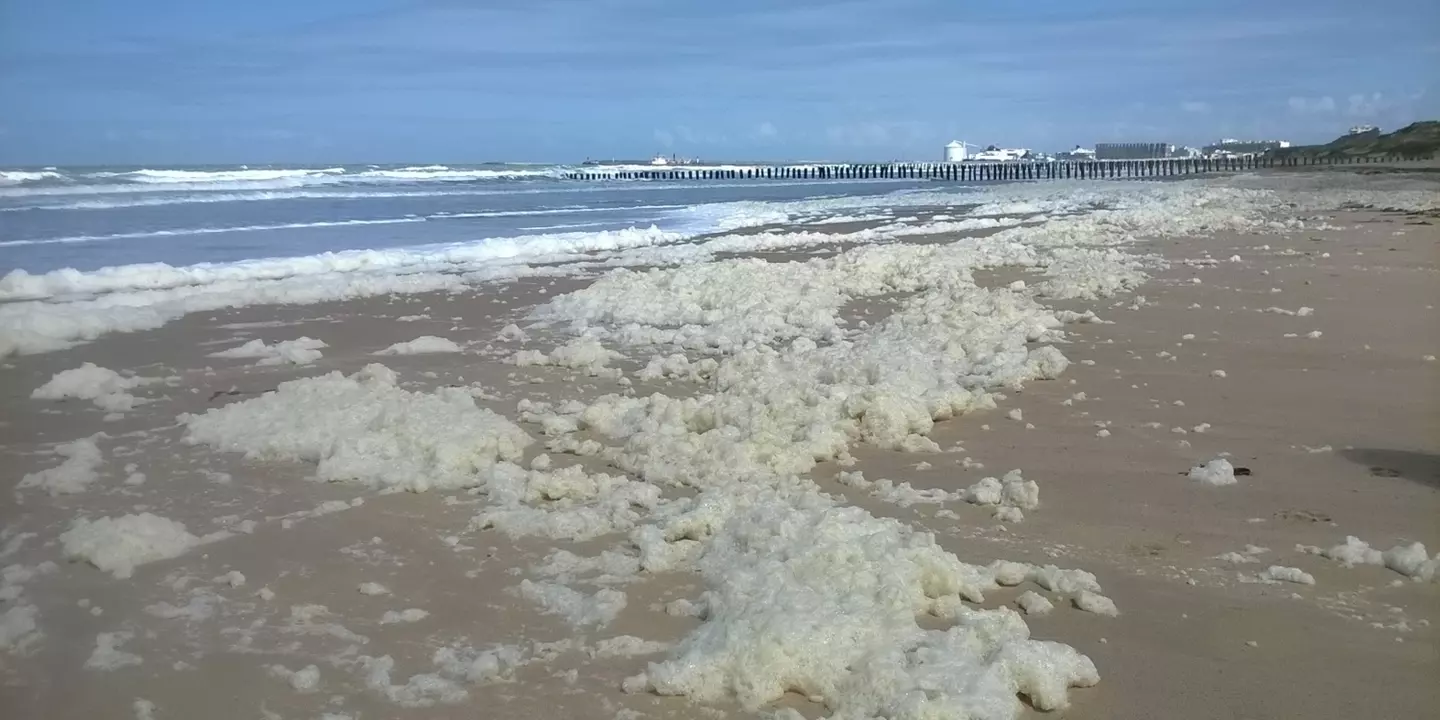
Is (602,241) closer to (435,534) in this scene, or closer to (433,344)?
(433,344)

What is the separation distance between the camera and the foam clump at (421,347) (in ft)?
28.8

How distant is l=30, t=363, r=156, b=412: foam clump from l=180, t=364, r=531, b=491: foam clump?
1009mm

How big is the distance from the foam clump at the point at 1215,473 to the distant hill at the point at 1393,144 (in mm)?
70230

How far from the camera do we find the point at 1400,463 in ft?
16.8

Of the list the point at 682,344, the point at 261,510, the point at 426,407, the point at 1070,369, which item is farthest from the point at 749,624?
the point at 682,344

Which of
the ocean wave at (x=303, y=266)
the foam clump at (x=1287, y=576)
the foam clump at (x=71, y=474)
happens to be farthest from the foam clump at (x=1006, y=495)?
Answer: the ocean wave at (x=303, y=266)

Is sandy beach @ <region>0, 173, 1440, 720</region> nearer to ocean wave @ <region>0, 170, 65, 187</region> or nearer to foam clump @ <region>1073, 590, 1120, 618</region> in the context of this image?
foam clump @ <region>1073, 590, 1120, 618</region>

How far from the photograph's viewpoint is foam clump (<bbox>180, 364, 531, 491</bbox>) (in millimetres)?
5258

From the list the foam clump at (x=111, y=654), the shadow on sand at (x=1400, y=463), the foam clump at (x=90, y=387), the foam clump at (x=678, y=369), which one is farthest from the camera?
the foam clump at (x=678, y=369)

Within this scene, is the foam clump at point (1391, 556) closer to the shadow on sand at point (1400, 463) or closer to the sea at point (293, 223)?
the shadow on sand at point (1400, 463)

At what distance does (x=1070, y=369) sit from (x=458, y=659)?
5.39 meters

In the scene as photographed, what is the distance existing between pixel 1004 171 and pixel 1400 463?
85.5m

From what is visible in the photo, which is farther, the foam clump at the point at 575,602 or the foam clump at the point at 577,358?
the foam clump at the point at 577,358

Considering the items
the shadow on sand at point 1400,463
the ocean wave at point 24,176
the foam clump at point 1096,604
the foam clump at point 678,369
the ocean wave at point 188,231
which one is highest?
the ocean wave at point 24,176
